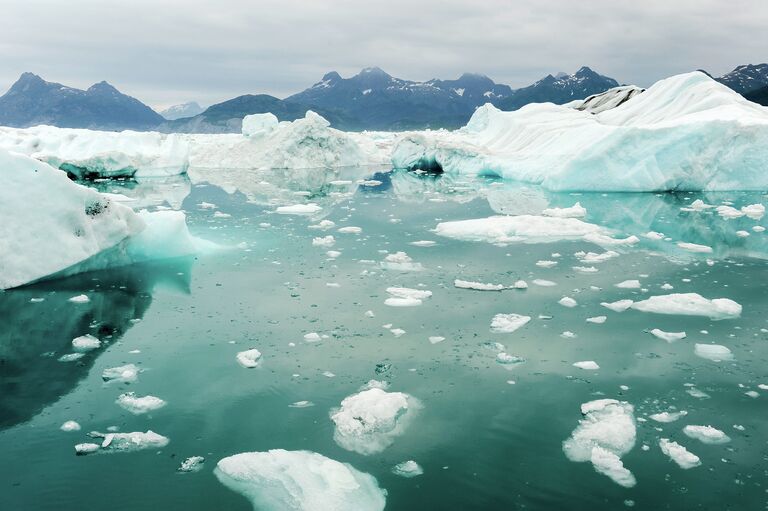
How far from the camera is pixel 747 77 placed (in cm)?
17062

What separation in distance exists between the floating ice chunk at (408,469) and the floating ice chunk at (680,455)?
1.59 metres

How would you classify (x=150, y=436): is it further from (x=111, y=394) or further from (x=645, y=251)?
(x=645, y=251)

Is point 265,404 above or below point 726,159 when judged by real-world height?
below

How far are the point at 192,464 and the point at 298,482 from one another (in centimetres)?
71

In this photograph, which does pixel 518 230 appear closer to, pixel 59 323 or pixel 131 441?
pixel 59 323

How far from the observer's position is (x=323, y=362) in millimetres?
5035

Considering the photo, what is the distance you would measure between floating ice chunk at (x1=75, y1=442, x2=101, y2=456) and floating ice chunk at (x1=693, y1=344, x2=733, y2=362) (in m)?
4.95

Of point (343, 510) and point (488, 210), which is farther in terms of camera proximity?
point (488, 210)

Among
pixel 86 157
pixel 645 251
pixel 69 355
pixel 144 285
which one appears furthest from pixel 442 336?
pixel 86 157

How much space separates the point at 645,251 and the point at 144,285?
773 centimetres

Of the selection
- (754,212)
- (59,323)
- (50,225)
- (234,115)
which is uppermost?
(234,115)

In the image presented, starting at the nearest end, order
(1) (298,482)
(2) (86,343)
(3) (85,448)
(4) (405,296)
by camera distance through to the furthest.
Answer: (1) (298,482) → (3) (85,448) → (2) (86,343) → (4) (405,296)

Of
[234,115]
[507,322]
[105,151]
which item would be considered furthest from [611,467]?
[234,115]

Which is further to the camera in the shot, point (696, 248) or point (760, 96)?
point (760, 96)
